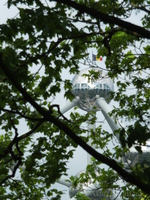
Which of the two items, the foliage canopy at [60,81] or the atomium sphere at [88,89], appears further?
the atomium sphere at [88,89]

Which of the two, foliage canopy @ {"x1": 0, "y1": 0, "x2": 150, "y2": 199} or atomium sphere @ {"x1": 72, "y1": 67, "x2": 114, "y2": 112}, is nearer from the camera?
foliage canopy @ {"x1": 0, "y1": 0, "x2": 150, "y2": 199}

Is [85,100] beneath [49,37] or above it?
above

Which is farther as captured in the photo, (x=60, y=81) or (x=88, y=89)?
(x=88, y=89)

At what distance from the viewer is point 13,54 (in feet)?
23.7

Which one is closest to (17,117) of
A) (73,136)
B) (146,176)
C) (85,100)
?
(73,136)

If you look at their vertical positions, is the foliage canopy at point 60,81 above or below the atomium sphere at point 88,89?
below

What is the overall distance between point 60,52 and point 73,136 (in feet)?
8.43

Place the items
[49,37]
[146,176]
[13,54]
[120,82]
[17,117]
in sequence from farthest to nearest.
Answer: [120,82] < [17,117] < [13,54] < [49,37] < [146,176]

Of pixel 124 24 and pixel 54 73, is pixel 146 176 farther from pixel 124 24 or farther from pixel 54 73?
pixel 54 73

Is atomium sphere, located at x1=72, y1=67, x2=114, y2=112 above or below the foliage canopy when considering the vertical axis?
above

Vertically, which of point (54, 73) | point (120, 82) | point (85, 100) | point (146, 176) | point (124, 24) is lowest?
point (146, 176)

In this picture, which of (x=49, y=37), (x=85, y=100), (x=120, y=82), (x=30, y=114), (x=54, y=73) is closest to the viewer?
(x=49, y=37)

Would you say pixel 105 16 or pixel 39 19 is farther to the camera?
pixel 39 19

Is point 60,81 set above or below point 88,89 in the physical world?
below
